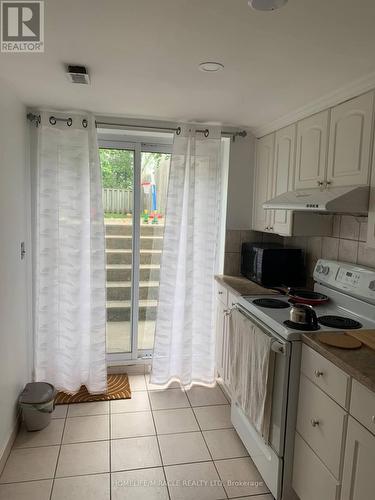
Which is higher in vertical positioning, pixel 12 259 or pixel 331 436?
pixel 12 259

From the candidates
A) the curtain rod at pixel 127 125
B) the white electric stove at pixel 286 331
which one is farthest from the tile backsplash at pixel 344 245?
the curtain rod at pixel 127 125

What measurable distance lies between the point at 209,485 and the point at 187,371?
3.51 ft

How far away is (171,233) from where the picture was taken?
2902 mm

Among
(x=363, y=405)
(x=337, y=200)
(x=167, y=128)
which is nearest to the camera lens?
(x=363, y=405)

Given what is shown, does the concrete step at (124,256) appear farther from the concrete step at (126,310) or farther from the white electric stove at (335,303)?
the white electric stove at (335,303)

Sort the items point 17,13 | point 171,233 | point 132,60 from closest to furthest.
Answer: point 17,13, point 132,60, point 171,233

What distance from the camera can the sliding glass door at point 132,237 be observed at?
315cm

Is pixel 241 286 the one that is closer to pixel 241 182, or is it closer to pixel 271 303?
pixel 271 303

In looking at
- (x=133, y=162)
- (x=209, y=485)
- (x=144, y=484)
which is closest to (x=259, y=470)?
(x=209, y=485)

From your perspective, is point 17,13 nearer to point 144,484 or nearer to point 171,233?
point 171,233

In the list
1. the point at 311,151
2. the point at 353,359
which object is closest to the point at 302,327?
the point at 353,359

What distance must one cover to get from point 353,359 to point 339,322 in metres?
0.49

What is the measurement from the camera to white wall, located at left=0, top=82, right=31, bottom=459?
6.97ft

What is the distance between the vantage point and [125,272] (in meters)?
3.28
